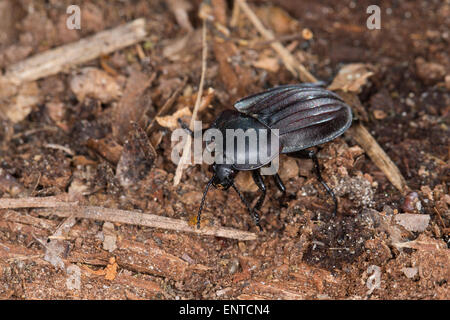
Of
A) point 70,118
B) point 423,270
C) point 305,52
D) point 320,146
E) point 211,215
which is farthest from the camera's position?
point 305,52

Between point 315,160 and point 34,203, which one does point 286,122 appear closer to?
point 315,160

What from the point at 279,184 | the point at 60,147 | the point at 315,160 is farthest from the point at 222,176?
the point at 60,147

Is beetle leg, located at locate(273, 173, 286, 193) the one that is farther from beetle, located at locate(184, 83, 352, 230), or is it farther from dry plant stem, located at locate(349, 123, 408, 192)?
dry plant stem, located at locate(349, 123, 408, 192)

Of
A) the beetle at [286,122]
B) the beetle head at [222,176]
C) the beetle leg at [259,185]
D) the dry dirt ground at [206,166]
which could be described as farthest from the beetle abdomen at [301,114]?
the beetle head at [222,176]

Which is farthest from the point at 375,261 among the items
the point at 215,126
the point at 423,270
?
the point at 215,126

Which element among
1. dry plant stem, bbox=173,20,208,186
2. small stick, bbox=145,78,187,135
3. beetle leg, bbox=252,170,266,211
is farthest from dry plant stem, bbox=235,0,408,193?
small stick, bbox=145,78,187,135
